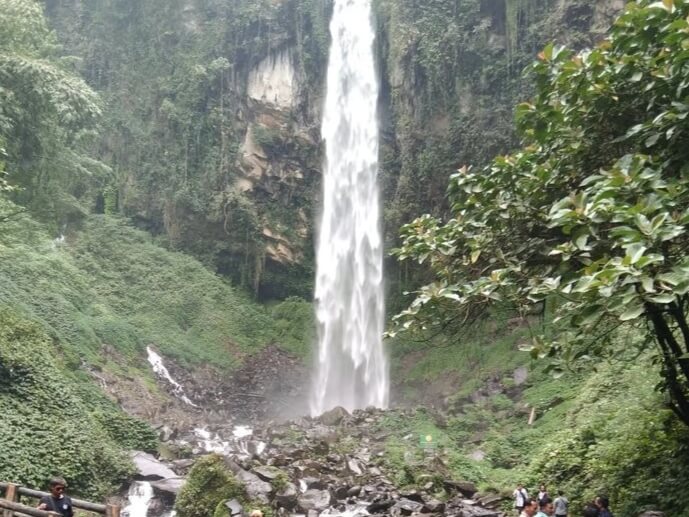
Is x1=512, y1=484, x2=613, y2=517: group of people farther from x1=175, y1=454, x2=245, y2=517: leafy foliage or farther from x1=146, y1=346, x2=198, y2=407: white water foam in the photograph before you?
x1=146, y1=346, x2=198, y2=407: white water foam

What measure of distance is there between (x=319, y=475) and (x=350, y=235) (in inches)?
673

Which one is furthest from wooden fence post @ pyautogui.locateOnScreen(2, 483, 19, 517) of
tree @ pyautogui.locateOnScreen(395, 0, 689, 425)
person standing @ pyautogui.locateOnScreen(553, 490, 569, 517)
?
person standing @ pyautogui.locateOnScreen(553, 490, 569, 517)

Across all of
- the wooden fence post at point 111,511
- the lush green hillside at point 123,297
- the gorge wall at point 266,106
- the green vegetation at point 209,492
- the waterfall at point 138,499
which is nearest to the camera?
the wooden fence post at point 111,511

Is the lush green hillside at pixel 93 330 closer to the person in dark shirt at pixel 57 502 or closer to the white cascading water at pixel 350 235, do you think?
the white cascading water at pixel 350 235

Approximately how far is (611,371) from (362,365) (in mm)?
14584

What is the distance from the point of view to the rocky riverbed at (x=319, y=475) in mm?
10570

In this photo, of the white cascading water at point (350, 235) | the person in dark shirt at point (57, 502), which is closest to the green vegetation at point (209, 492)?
the person in dark shirt at point (57, 502)

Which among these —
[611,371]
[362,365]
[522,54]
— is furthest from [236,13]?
[611,371]

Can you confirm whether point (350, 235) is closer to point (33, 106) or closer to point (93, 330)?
point (93, 330)

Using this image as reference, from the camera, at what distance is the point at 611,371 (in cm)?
1252

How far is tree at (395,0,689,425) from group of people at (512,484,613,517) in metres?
1.21

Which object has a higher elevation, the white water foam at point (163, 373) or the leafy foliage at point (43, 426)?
the white water foam at point (163, 373)

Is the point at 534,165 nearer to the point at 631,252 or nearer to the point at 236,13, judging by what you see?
the point at 631,252

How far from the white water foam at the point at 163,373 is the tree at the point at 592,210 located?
1654 cm
